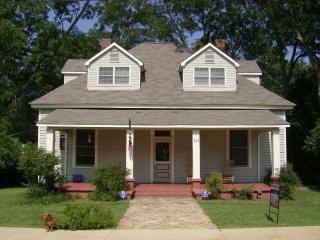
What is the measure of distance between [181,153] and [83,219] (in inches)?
461

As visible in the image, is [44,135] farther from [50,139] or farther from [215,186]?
[215,186]

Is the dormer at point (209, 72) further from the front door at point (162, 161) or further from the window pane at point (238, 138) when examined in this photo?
the front door at point (162, 161)

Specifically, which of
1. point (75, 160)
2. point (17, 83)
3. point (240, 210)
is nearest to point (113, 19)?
point (17, 83)

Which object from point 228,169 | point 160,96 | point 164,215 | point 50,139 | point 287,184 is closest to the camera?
point 164,215

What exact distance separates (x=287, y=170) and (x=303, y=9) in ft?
39.3

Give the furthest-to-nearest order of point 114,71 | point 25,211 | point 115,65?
point 114,71, point 115,65, point 25,211

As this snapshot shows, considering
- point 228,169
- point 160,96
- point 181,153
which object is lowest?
point 228,169

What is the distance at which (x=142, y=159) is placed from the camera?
24.3 metres

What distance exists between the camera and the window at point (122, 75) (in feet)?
82.5

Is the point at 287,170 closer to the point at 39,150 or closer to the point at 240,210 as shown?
the point at 240,210

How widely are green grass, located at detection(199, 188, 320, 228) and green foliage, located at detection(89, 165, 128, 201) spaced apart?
345cm

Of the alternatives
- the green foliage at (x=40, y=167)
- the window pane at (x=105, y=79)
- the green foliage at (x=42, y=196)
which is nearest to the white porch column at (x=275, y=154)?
the window pane at (x=105, y=79)

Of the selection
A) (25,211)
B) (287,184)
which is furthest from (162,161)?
(25,211)

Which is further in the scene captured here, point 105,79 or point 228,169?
point 105,79
